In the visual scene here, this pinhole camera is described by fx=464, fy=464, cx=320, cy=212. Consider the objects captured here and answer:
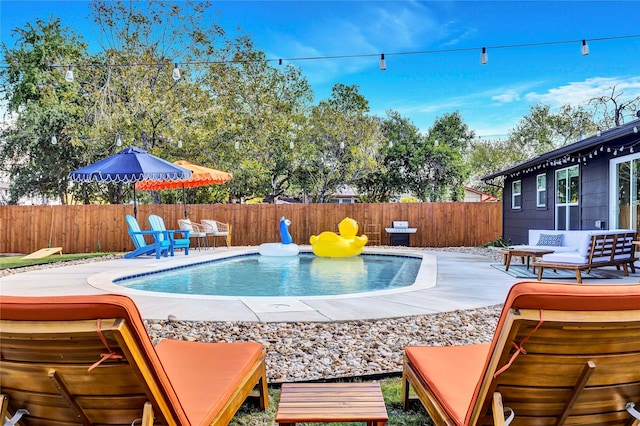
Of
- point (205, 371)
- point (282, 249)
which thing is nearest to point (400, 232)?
point (282, 249)

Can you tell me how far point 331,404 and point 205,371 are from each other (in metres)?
0.62

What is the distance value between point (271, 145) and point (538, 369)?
18.1 m

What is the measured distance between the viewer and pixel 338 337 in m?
3.92

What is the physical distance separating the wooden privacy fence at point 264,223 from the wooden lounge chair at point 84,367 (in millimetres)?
13805

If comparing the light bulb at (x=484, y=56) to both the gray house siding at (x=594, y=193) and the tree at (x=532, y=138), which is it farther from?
the tree at (x=532, y=138)

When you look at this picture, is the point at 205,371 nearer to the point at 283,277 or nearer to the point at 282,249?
the point at 283,277

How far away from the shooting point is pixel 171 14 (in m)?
14.9

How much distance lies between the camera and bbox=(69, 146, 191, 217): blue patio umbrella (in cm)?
998

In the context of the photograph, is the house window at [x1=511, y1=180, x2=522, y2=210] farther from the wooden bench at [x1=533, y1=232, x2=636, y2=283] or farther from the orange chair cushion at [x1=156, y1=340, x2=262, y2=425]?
the orange chair cushion at [x1=156, y1=340, x2=262, y2=425]

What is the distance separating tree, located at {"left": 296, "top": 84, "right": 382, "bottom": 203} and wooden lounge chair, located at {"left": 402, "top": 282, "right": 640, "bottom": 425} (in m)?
18.1

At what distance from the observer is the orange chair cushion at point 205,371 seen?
1.85 m

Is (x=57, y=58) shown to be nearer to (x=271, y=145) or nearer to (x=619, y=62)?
(x=271, y=145)

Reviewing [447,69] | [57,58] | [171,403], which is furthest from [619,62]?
[171,403]

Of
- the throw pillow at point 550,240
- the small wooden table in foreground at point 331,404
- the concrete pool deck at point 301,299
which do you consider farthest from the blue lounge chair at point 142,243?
the small wooden table in foreground at point 331,404
